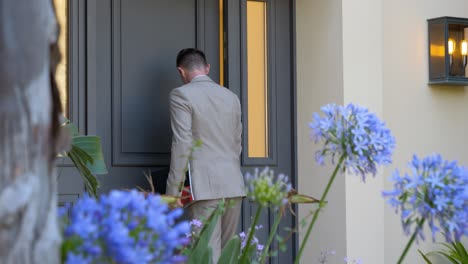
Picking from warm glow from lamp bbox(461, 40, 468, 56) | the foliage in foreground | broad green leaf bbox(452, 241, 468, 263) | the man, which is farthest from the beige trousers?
warm glow from lamp bbox(461, 40, 468, 56)

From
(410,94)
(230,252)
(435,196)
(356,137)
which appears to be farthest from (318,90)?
(435,196)

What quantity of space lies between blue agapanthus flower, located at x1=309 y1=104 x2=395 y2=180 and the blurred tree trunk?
80cm

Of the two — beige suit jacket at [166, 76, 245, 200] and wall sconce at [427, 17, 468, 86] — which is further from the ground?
wall sconce at [427, 17, 468, 86]

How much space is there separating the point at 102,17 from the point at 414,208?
13.2 feet

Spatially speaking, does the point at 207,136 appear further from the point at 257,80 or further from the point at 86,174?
the point at 86,174

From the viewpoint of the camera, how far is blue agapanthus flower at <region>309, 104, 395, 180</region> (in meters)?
1.77

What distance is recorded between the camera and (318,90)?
5910 mm

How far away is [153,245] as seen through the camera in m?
1.15

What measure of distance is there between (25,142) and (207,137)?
415 centimetres

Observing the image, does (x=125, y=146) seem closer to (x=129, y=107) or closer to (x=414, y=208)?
(x=129, y=107)

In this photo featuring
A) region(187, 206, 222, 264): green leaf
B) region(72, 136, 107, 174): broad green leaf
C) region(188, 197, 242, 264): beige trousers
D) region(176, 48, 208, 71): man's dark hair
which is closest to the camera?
region(187, 206, 222, 264): green leaf

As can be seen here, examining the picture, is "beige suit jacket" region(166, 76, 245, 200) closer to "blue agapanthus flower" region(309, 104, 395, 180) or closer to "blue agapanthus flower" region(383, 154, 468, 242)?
"blue agapanthus flower" region(309, 104, 395, 180)

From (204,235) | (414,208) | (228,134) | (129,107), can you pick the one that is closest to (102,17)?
(129,107)

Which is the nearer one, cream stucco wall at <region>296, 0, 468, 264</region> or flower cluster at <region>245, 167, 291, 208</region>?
flower cluster at <region>245, 167, 291, 208</region>
